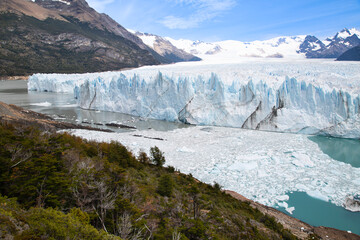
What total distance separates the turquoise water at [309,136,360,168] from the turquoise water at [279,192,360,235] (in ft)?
16.0

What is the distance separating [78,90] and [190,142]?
20125 mm

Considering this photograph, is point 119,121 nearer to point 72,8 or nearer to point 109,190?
point 109,190

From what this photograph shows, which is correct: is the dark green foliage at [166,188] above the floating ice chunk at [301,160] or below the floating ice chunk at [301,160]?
above

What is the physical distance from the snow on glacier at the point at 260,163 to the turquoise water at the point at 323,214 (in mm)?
281

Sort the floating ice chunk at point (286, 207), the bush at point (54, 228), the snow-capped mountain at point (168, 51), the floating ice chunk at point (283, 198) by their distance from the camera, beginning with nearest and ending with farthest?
the bush at point (54, 228) → the floating ice chunk at point (286, 207) → the floating ice chunk at point (283, 198) → the snow-capped mountain at point (168, 51)

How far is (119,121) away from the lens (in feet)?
66.1

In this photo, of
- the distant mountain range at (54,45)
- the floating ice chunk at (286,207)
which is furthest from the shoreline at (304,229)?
the distant mountain range at (54,45)

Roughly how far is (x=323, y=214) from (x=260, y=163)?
3.64m

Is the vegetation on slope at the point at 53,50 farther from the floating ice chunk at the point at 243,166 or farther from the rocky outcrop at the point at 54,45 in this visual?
the floating ice chunk at the point at 243,166

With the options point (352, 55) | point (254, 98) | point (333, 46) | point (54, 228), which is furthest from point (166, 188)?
point (333, 46)

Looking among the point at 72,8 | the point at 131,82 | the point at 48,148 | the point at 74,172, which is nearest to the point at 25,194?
the point at 74,172

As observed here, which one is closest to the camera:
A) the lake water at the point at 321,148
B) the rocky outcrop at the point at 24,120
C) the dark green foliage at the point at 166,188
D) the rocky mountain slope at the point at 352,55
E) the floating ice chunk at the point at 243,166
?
the dark green foliage at the point at 166,188

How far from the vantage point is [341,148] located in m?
13.5

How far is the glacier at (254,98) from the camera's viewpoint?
15.5 metres
